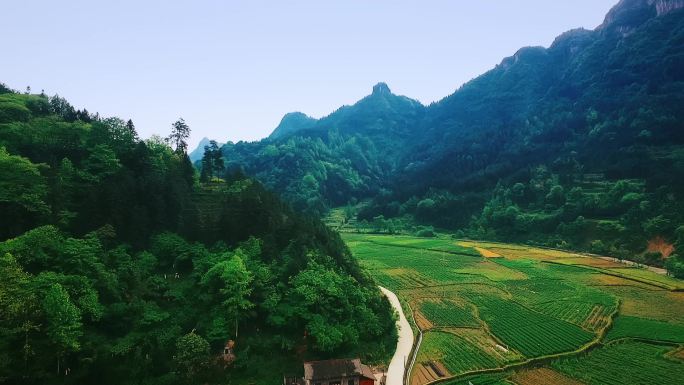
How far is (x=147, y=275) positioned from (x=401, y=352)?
2714 centimetres

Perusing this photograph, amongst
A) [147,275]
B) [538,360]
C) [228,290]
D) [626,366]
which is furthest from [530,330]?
[147,275]

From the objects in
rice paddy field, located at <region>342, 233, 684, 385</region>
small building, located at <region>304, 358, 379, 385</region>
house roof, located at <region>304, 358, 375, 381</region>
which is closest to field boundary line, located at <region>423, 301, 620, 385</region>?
rice paddy field, located at <region>342, 233, 684, 385</region>

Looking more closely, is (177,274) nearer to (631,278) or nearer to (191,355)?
(191,355)

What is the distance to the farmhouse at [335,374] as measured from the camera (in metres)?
35.0

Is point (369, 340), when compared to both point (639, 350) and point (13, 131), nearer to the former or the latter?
point (639, 350)

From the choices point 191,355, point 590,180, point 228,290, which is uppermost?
point 590,180

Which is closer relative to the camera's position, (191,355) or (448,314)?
(191,355)

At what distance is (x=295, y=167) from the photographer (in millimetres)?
198875

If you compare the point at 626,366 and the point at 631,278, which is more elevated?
the point at 631,278

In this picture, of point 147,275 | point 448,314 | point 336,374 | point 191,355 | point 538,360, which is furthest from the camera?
point 448,314

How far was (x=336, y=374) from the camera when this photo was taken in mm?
35250

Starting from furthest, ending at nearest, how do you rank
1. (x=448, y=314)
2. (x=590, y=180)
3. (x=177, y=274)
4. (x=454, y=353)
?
(x=590, y=180), (x=448, y=314), (x=454, y=353), (x=177, y=274)

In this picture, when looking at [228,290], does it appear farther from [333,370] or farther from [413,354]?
[413,354]

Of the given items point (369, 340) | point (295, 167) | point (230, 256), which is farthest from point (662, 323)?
point (295, 167)
